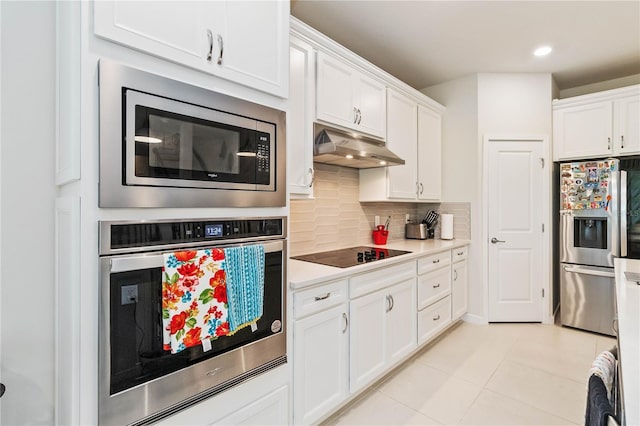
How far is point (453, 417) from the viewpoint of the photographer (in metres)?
2.00

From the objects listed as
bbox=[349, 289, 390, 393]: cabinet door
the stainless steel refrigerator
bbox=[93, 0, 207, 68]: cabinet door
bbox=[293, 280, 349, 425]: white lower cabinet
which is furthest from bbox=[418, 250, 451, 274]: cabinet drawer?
bbox=[93, 0, 207, 68]: cabinet door

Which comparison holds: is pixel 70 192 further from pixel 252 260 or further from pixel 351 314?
pixel 351 314

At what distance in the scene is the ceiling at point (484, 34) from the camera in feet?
7.90

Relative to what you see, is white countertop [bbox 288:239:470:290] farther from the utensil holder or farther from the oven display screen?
the utensil holder

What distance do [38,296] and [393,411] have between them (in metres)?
2.03

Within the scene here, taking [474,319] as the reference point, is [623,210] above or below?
above

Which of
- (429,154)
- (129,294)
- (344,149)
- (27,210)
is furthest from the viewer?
(429,154)

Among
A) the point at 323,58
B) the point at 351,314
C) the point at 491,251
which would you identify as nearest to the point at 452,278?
the point at 491,251

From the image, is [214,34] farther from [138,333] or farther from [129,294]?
[138,333]

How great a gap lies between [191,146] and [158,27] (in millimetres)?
423

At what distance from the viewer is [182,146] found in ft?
3.90

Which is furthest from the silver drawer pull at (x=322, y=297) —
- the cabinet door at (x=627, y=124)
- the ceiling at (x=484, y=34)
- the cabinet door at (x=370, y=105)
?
the cabinet door at (x=627, y=124)

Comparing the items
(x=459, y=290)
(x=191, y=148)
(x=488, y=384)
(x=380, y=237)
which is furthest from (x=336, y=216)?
(x=191, y=148)

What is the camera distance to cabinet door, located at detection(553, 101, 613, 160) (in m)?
3.31
